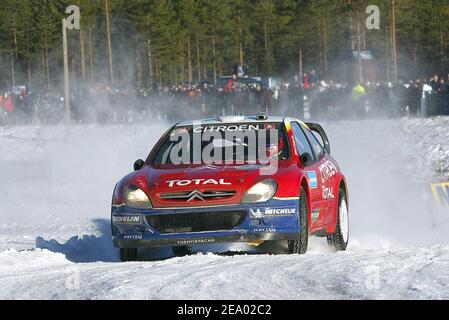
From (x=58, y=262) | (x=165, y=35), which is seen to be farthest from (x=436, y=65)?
(x=58, y=262)

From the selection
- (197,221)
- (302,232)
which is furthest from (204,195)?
(302,232)

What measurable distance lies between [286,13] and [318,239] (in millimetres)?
89957

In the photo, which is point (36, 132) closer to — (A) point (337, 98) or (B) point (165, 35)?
(A) point (337, 98)

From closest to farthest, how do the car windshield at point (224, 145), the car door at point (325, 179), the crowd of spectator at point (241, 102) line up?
the car windshield at point (224, 145), the car door at point (325, 179), the crowd of spectator at point (241, 102)

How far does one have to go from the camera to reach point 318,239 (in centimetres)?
1148

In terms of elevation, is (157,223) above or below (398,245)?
above

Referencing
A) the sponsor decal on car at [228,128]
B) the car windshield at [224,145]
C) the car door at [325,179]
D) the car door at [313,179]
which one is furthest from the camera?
the sponsor decal on car at [228,128]

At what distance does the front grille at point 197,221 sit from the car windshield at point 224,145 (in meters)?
0.81

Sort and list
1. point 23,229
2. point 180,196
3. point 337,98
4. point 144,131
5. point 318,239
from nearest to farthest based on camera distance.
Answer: point 180,196 < point 318,239 < point 23,229 < point 144,131 < point 337,98

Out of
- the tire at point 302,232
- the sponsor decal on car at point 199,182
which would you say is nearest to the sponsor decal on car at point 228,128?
the tire at point 302,232

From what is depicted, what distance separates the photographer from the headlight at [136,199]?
30.1 feet

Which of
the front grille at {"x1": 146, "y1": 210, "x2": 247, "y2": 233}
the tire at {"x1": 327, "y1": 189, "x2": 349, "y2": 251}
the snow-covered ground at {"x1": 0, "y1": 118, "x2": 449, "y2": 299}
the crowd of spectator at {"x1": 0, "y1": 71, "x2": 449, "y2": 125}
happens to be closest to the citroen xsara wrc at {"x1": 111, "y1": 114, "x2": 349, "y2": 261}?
the front grille at {"x1": 146, "y1": 210, "x2": 247, "y2": 233}

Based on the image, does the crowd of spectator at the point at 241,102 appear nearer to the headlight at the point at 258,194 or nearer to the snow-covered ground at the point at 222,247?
the snow-covered ground at the point at 222,247

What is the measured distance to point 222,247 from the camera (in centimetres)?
1120
